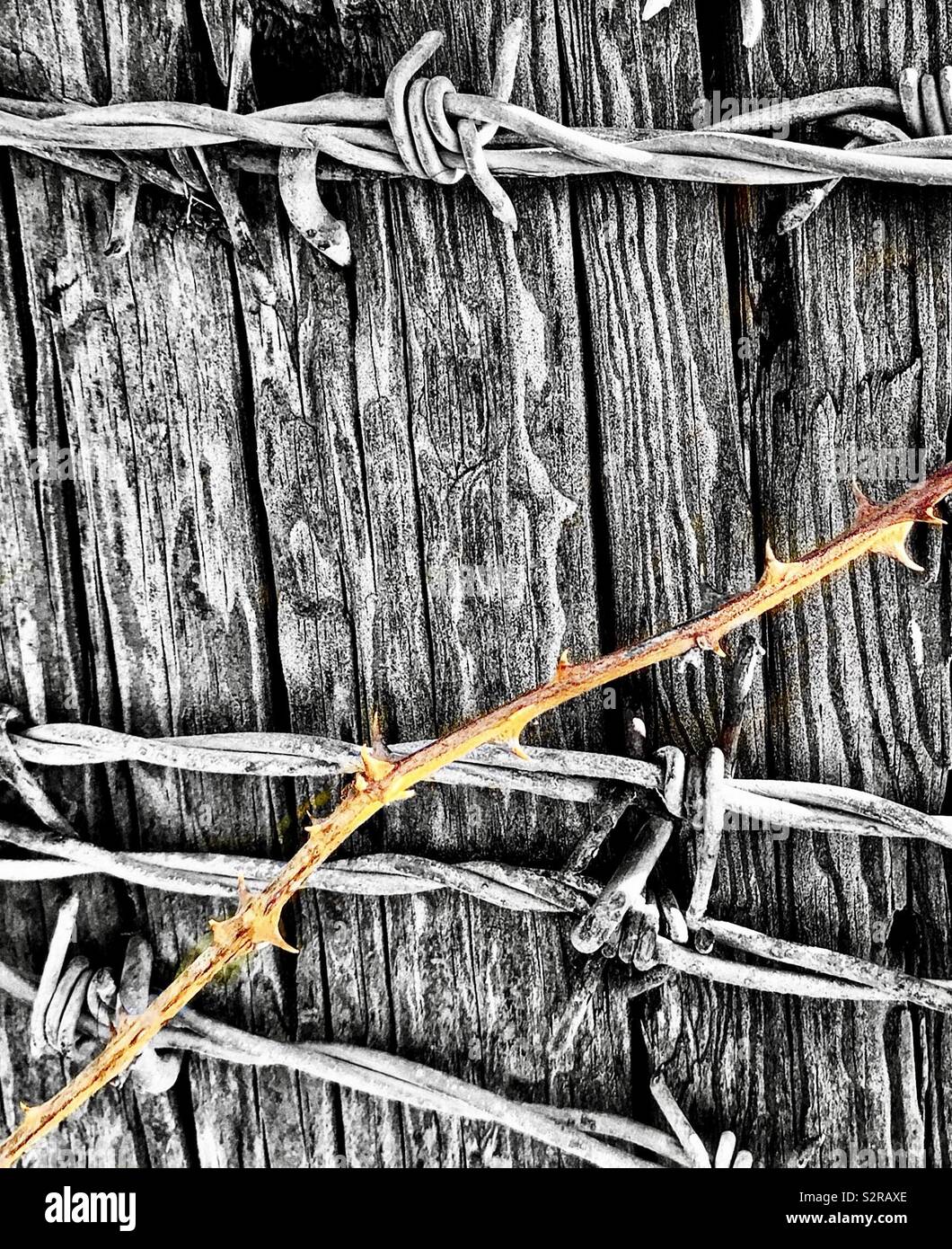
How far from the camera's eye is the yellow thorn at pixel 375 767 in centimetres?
112

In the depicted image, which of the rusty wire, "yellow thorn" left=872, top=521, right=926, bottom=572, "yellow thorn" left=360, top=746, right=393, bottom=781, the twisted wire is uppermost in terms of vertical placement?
the rusty wire

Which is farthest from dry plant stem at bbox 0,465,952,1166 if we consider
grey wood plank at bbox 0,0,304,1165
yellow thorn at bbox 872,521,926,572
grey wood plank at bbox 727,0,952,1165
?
grey wood plank at bbox 0,0,304,1165

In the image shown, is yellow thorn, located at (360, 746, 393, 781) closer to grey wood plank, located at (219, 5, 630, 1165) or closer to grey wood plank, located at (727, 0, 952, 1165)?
grey wood plank, located at (219, 5, 630, 1165)

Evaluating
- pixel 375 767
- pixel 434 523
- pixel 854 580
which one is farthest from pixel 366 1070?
pixel 854 580

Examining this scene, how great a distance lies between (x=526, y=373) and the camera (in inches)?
55.6

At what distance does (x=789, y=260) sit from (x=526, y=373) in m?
0.39

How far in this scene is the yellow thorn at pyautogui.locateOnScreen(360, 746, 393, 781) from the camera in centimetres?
112

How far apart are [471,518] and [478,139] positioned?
0.49m

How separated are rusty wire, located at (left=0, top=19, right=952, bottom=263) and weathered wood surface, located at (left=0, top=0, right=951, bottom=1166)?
0.26 ft

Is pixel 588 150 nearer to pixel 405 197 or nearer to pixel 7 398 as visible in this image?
pixel 405 197

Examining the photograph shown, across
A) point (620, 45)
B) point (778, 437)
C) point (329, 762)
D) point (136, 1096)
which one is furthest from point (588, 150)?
point (136, 1096)

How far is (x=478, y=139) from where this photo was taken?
4.03 feet

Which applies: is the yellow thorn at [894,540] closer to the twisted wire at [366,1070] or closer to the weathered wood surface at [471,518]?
the weathered wood surface at [471,518]

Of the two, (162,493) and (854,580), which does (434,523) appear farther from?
(854,580)
